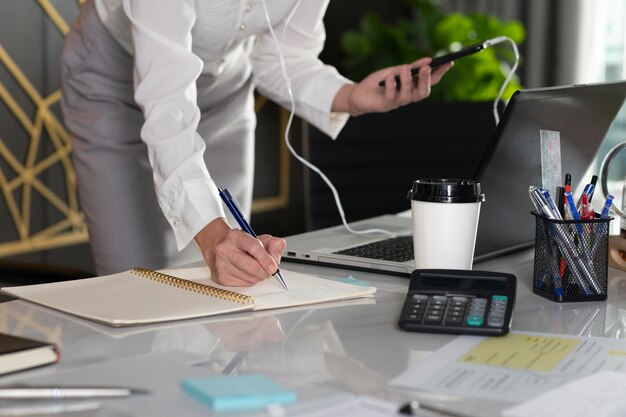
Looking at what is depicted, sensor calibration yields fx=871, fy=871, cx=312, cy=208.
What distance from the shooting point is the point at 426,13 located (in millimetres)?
4090

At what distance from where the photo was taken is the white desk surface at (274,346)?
2.39ft

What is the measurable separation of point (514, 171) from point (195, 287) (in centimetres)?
46

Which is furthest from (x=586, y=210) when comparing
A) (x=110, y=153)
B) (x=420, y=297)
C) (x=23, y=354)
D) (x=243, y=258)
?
(x=110, y=153)

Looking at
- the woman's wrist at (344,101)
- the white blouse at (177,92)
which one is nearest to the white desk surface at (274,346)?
the white blouse at (177,92)

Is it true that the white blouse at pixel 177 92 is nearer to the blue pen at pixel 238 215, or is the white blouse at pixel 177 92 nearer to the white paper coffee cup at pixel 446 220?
the blue pen at pixel 238 215

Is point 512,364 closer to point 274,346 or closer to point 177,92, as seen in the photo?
point 274,346

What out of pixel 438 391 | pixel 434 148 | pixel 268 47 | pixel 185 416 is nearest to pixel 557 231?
pixel 438 391

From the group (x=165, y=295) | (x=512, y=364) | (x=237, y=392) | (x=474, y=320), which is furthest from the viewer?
(x=165, y=295)

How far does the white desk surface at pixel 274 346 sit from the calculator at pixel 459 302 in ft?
0.06

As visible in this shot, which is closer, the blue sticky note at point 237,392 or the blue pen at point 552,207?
the blue sticky note at point 237,392

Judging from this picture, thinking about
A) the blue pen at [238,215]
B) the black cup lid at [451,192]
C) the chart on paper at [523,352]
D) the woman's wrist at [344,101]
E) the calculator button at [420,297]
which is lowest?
the chart on paper at [523,352]

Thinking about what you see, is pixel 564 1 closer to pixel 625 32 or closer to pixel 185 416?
pixel 625 32

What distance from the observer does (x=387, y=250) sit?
1.30 metres

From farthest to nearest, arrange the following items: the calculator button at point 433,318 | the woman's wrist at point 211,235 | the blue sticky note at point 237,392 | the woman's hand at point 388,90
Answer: the woman's hand at point 388,90 < the woman's wrist at point 211,235 < the calculator button at point 433,318 < the blue sticky note at point 237,392
